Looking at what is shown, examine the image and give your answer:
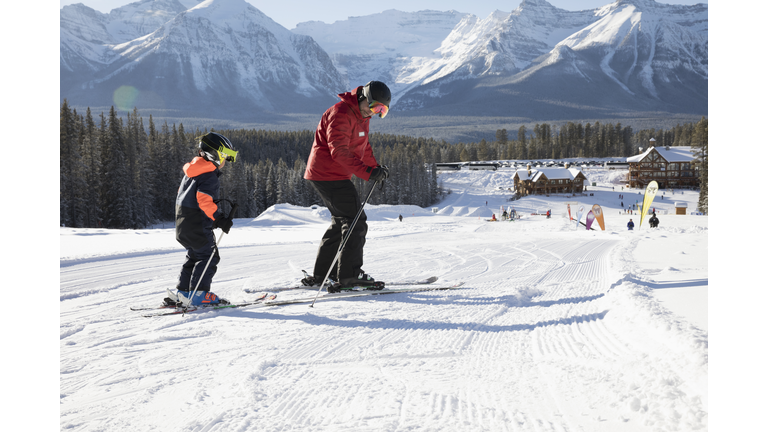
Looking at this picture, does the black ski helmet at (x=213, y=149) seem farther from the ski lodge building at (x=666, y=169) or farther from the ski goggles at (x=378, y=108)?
the ski lodge building at (x=666, y=169)

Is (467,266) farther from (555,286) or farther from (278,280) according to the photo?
(278,280)

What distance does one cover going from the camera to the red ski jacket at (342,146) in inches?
163

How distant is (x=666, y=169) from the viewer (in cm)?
7281

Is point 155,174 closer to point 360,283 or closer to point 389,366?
point 360,283

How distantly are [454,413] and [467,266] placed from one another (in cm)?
476

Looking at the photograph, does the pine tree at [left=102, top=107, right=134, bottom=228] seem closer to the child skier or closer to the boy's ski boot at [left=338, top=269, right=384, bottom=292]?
the child skier

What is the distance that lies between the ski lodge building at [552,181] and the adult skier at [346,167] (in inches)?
2690

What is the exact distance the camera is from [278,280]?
5.36 m

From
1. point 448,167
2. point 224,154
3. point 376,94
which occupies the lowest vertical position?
point 224,154

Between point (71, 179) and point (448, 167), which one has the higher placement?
point (448, 167)

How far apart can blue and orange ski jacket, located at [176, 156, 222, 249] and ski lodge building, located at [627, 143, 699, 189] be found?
80.8 m

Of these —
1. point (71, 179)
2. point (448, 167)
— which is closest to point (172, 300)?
point (71, 179)

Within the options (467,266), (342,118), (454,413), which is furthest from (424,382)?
(467,266)

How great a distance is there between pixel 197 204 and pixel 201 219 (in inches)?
5.8
